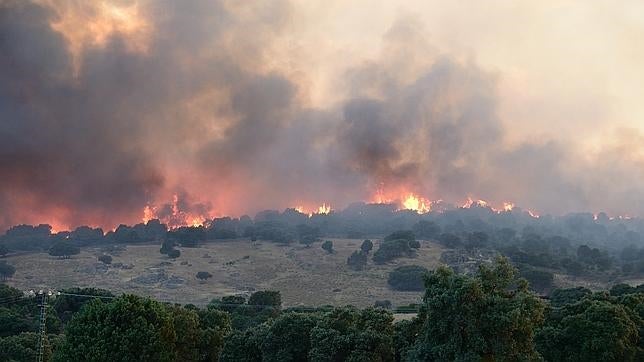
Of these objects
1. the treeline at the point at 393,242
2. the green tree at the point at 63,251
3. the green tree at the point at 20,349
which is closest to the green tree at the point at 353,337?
the green tree at the point at 20,349

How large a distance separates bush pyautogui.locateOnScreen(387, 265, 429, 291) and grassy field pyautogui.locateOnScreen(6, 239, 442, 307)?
8.21ft

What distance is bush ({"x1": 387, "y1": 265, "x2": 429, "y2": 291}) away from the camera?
11283cm

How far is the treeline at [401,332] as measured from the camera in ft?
117

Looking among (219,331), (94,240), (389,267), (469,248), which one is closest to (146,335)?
(219,331)

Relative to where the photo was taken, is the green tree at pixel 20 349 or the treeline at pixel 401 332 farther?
the green tree at pixel 20 349

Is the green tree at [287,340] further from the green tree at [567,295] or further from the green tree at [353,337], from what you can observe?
the green tree at [567,295]

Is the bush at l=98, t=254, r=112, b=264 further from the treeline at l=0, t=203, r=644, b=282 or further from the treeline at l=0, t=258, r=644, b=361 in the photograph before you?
the treeline at l=0, t=258, r=644, b=361

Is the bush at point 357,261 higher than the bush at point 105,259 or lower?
lower

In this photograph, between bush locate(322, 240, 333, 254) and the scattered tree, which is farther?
bush locate(322, 240, 333, 254)

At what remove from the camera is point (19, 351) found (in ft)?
178

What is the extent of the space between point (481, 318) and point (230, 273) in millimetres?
98438

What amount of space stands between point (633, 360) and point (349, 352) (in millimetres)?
22713

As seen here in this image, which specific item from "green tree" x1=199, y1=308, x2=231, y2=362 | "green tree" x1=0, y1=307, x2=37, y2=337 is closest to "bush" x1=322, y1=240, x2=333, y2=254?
"green tree" x1=0, y1=307, x2=37, y2=337

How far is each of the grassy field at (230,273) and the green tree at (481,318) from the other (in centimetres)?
6281
